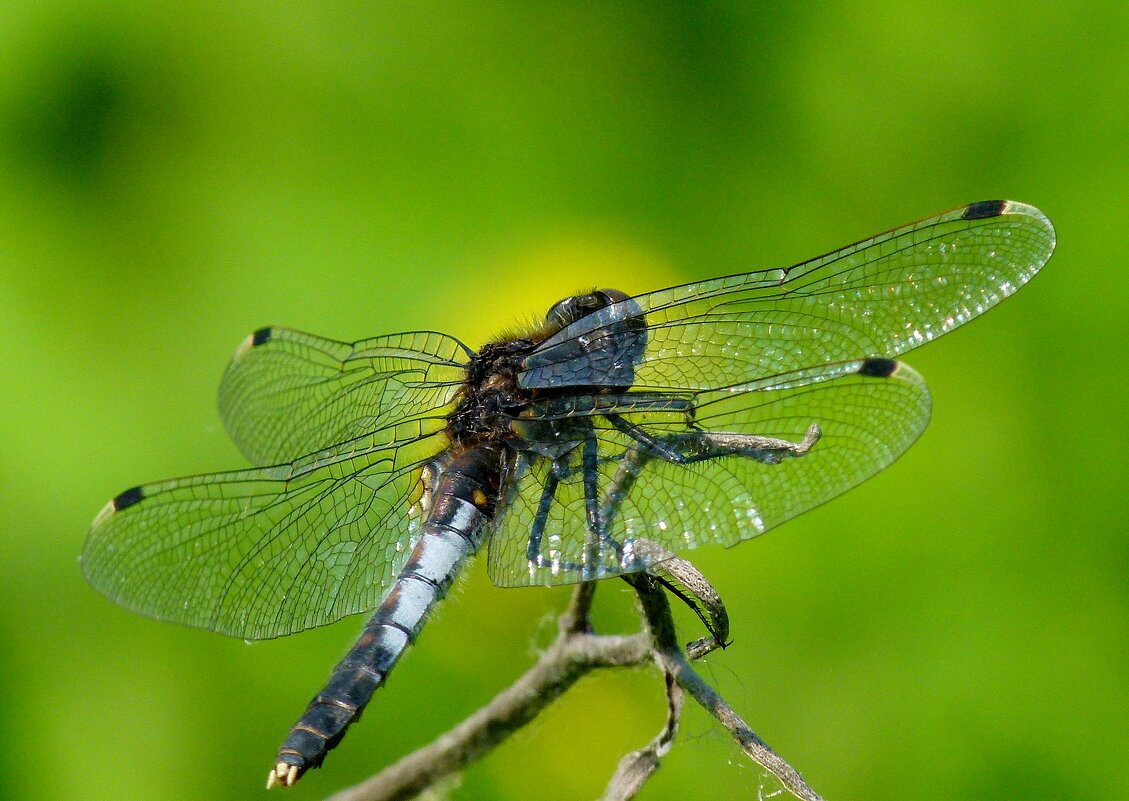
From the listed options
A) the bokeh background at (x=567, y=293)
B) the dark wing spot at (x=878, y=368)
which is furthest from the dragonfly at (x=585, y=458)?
the bokeh background at (x=567, y=293)

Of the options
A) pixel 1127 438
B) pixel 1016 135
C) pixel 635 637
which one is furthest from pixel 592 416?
pixel 1016 135

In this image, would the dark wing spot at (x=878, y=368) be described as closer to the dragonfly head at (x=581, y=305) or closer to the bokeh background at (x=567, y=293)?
the dragonfly head at (x=581, y=305)

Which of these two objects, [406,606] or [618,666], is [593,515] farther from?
[406,606]

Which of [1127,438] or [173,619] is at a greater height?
[1127,438]

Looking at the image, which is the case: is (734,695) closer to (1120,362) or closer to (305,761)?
(305,761)

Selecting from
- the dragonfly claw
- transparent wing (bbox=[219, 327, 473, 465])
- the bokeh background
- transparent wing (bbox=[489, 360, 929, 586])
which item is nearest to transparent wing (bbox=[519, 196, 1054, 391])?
transparent wing (bbox=[489, 360, 929, 586])

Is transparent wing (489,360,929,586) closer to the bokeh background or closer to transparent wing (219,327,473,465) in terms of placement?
the bokeh background
